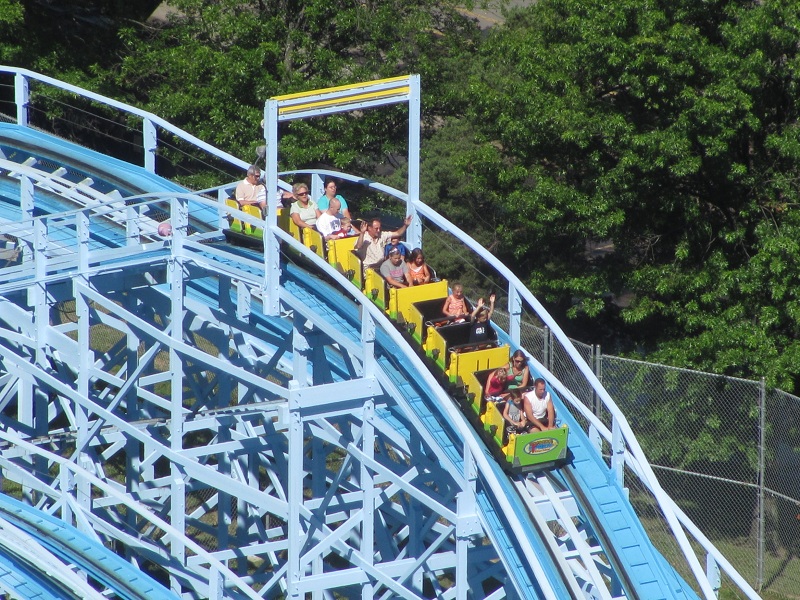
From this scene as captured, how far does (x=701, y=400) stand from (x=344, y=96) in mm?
6951

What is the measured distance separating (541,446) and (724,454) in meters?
5.76

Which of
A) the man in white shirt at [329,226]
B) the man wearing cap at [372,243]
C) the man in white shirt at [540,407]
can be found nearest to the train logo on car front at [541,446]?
the man in white shirt at [540,407]

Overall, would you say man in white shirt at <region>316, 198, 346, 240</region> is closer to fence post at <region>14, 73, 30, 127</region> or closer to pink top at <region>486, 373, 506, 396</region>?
pink top at <region>486, 373, 506, 396</region>

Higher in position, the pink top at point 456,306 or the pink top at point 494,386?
the pink top at point 456,306

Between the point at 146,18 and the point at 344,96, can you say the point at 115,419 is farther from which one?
the point at 146,18

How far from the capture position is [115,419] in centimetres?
1562

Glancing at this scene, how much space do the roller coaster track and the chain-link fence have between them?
6.59ft

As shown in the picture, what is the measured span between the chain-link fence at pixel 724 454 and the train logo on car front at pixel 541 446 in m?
4.49

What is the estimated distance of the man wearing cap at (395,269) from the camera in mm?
14969

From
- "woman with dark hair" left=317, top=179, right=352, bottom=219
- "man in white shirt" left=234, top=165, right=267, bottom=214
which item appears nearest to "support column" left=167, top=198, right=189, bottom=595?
"man in white shirt" left=234, top=165, right=267, bottom=214

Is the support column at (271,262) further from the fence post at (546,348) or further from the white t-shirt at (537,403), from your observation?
the fence post at (546,348)

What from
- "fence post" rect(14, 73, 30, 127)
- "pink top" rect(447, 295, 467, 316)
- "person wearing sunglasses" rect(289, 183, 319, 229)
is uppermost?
"fence post" rect(14, 73, 30, 127)

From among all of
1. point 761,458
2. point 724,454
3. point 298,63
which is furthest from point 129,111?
point 761,458

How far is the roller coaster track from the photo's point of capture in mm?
13062
